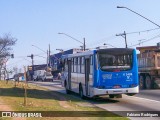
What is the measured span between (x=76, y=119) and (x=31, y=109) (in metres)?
2.87

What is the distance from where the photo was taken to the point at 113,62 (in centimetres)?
2200

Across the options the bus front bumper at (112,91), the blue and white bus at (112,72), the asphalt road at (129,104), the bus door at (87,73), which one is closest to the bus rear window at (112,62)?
the blue and white bus at (112,72)

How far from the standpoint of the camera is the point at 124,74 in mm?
22016

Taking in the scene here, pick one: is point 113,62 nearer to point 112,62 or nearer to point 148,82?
point 112,62

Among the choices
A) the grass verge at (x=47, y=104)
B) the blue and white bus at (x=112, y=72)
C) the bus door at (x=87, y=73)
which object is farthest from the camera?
the bus door at (x=87, y=73)

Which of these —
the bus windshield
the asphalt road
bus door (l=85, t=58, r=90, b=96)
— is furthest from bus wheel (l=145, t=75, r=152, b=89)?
the bus windshield

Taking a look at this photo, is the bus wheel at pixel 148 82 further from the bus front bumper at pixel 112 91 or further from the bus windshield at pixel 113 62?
the bus windshield at pixel 113 62

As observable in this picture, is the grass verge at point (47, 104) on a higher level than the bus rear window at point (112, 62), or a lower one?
lower

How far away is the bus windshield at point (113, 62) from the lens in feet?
71.8

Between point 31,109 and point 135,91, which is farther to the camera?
point 135,91

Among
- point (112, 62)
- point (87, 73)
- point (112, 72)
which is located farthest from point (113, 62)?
point (87, 73)

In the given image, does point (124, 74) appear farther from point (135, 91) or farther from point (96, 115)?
point (96, 115)

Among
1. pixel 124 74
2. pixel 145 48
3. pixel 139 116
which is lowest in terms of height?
pixel 139 116

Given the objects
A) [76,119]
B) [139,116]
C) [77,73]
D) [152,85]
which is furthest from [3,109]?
[152,85]
